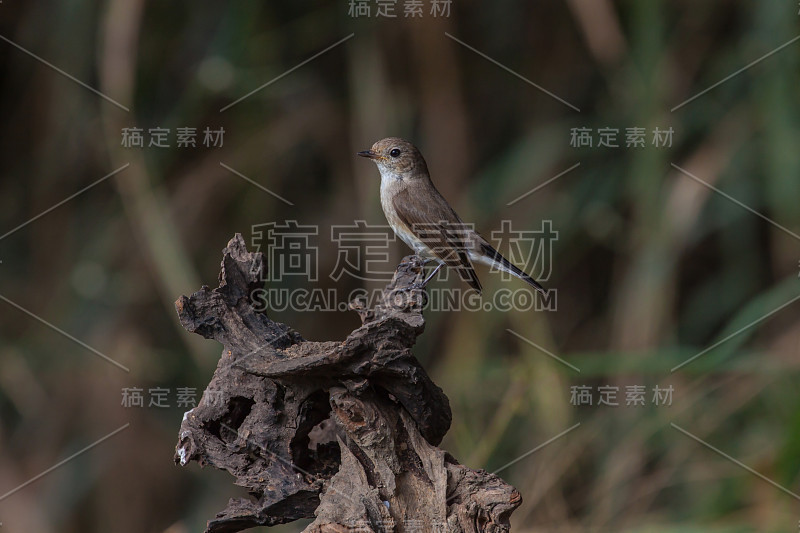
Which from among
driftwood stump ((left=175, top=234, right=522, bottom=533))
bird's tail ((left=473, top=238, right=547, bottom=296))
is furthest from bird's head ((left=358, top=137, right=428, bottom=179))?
driftwood stump ((left=175, top=234, right=522, bottom=533))

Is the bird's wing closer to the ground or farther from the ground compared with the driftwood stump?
farther from the ground

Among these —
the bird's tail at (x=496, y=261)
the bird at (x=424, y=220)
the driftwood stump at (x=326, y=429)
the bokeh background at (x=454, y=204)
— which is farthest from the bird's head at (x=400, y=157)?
the driftwood stump at (x=326, y=429)

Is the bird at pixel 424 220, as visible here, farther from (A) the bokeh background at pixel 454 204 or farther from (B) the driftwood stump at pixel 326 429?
(B) the driftwood stump at pixel 326 429

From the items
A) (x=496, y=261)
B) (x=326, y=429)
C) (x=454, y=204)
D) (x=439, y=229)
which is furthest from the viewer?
(x=454, y=204)

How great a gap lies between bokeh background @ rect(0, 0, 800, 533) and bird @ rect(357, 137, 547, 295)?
640 mm

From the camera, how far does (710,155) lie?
470 cm

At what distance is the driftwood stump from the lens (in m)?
2.15

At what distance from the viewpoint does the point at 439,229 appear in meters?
3.70

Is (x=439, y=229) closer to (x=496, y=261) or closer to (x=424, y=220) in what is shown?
(x=424, y=220)

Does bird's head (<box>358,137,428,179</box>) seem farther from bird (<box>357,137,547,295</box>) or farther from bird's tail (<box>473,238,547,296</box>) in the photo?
bird's tail (<box>473,238,547,296</box>)

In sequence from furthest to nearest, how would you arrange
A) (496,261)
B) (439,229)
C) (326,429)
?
1. (496,261)
2. (439,229)
3. (326,429)

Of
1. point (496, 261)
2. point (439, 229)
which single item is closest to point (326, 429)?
point (439, 229)

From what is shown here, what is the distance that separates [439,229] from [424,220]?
83 millimetres

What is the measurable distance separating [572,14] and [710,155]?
117 cm
